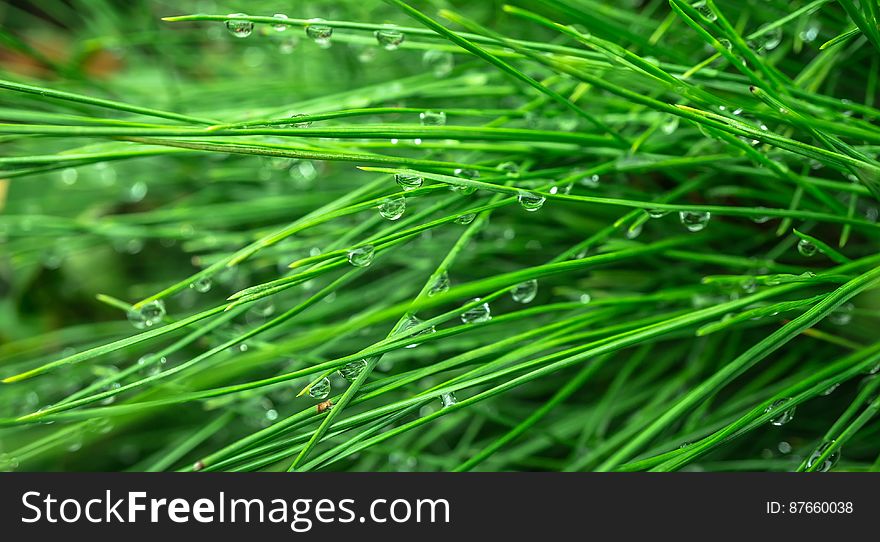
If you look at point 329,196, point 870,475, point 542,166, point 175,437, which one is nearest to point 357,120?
point 329,196

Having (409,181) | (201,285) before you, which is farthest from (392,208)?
(201,285)

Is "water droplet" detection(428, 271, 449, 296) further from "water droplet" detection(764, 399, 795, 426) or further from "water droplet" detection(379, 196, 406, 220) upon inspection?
"water droplet" detection(764, 399, 795, 426)

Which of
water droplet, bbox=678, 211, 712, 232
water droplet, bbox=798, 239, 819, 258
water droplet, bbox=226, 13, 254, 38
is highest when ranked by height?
water droplet, bbox=226, 13, 254, 38

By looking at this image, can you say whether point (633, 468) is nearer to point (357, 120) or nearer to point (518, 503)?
point (518, 503)

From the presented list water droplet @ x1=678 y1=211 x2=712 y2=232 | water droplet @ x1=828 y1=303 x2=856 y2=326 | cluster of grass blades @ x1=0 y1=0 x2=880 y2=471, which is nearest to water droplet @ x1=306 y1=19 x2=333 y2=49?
cluster of grass blades @ x1=0 y1=0 x2=880 y2=471

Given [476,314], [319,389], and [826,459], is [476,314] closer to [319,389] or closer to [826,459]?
[319,389]

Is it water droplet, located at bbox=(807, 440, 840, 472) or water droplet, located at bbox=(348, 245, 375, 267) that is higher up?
water droplet, located at bbox=(348, 245, 375, 267)

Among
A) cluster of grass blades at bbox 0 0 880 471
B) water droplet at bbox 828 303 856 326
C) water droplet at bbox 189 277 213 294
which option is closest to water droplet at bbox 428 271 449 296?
cluster of grass blades at bbox 0 0 880 471
